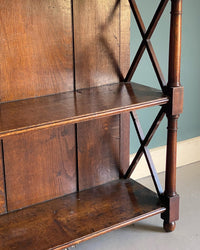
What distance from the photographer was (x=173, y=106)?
206 centimetres

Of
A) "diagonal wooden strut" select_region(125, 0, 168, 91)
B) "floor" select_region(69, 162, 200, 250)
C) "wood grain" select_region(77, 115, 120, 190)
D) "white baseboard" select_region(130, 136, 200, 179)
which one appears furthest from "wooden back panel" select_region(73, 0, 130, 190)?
"white baseboard" select_region(130, 136, 200, 179)

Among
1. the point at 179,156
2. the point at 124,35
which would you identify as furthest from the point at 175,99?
the point at 179,156

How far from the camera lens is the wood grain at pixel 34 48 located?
76.1 inches

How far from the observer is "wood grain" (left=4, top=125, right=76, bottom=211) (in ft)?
6.89

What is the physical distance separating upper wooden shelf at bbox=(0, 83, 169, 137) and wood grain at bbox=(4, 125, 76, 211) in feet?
0.65

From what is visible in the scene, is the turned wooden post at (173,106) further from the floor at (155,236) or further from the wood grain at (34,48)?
the wood grain at (34,48)

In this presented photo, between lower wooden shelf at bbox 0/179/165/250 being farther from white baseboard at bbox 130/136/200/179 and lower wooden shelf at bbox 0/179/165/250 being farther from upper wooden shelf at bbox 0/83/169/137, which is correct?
upper wooden shelf at bbox 0/83/169/137

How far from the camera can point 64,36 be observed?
2078mm

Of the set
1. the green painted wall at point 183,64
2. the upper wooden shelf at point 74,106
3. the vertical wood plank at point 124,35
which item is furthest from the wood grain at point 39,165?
the green painted wall at point 183,64

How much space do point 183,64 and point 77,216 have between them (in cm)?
133

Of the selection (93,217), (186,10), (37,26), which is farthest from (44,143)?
(186,10)

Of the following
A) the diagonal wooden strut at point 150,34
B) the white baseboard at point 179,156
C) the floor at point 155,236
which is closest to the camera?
the diagonal wooden strut at point 150,34

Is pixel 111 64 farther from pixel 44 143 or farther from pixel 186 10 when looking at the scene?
pixel 186 10

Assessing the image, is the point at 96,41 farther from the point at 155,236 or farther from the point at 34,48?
the point at 155,236
